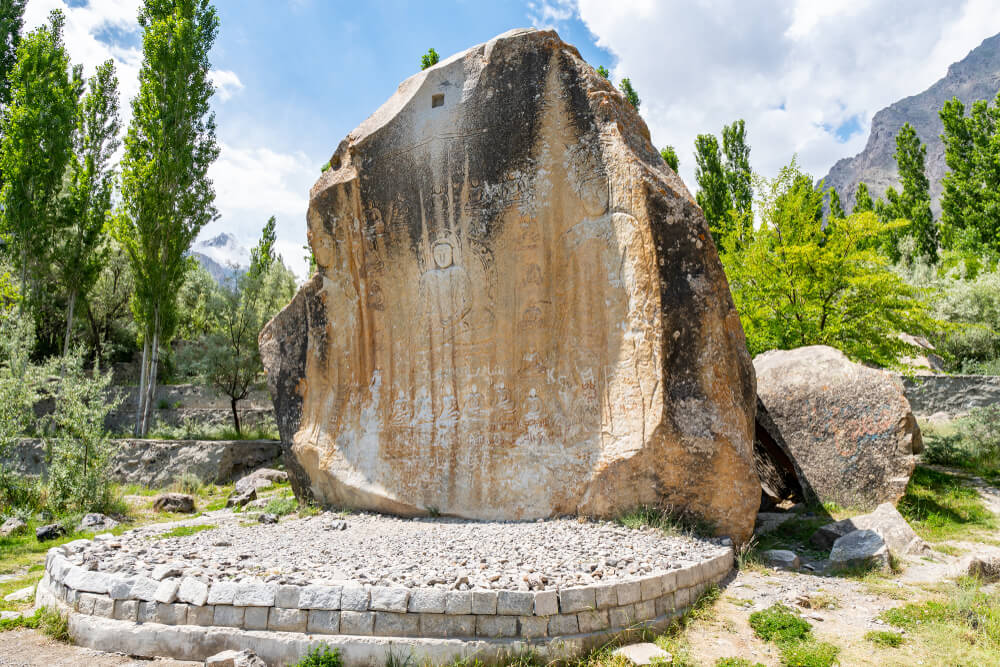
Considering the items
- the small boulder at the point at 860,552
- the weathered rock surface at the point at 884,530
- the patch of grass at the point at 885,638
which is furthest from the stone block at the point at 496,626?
the weathered rock surface at the point at 884,530

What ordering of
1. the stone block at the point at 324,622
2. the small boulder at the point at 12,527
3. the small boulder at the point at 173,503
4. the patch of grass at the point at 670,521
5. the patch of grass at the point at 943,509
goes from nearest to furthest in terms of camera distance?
1. the stone block at the point at 324,622
2. the patch of grass at the point at 670,521
3. the patch of grass at the point at 943,509
4. the small boulder at the point at 12,527
5. the small boulder at the point at 173,503

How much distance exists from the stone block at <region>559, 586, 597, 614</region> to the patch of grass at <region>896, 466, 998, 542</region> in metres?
5.71

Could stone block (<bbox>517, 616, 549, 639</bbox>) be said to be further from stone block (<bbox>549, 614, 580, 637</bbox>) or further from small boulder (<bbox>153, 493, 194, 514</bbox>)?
small boulder (<bbox>153, 493, 194, 514</bbox>)

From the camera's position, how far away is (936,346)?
61.2 ft

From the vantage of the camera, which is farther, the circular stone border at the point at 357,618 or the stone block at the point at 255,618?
the stone block at the point at 255,618

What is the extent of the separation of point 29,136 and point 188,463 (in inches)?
425

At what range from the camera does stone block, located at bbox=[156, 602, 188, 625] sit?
4902mm

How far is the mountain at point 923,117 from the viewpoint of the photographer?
400 feet

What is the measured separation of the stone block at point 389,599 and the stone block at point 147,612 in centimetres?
191

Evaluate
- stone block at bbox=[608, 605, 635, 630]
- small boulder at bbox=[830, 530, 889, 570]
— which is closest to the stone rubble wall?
small boulder at bbox=[830, 530, 889, 570]

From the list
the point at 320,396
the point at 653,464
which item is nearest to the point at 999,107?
the point at 653,464

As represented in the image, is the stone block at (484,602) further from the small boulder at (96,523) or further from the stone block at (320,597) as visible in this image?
the small boulder at (96,523)

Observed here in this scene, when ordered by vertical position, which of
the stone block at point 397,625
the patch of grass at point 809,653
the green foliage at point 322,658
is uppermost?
the stone block at point 397,625

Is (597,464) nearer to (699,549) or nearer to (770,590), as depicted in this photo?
(699,549)
